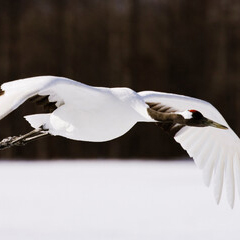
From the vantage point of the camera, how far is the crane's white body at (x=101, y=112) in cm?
272

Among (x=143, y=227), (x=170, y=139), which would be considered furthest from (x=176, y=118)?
(x=170, y=139)

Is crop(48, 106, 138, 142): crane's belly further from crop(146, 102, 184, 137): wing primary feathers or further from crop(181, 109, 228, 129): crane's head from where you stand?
crop(181, 109, 228, 129): crane's head

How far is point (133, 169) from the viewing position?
22.3ft

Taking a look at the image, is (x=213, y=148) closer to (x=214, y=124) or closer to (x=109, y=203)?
(x=214, y=124)

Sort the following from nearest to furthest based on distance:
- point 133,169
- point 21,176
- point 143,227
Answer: point 143,227 < point 21,176 < point 133,169

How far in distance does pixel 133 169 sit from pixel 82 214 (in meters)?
2.11

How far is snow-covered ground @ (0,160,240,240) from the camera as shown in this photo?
405 cm

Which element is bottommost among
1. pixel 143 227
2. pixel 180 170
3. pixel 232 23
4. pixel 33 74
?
pixel 180 170

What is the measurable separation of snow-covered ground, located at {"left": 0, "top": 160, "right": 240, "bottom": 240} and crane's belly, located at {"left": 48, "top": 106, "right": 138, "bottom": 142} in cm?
98

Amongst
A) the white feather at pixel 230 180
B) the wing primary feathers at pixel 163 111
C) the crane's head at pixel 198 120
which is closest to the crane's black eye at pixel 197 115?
the crane's head at pixel 198 120

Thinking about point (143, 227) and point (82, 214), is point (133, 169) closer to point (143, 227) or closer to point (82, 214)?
point (82, 214)

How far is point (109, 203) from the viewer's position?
5.13 meters

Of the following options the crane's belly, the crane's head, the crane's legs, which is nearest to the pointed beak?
the crane's head

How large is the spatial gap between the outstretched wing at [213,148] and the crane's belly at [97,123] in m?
0.45
